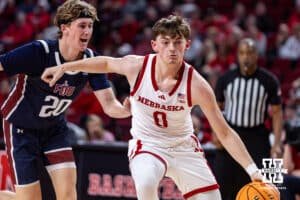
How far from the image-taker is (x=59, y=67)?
5617 millimetres

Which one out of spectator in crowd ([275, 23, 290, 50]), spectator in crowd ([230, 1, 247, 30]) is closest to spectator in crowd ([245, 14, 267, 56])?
spectator in crowd ([275, 23, 290, 50])

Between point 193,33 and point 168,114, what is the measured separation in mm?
8127

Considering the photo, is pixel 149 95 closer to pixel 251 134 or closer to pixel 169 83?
pixel 169 83

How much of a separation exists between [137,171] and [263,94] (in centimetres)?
292

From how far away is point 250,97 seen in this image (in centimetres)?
792

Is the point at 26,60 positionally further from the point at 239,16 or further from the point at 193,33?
the point at 239,16

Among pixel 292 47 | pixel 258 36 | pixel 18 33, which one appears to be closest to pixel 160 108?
pixel 292 47

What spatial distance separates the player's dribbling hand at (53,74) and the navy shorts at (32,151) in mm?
754

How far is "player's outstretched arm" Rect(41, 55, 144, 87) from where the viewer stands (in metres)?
5.55

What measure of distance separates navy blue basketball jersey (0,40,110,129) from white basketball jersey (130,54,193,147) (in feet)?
2.40

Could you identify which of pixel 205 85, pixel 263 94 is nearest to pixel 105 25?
pixel 263 94

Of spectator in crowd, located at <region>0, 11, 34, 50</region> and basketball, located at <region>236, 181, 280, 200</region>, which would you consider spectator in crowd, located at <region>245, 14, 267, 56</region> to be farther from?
basketball, located at <region>236, 181, 280, 200</region>

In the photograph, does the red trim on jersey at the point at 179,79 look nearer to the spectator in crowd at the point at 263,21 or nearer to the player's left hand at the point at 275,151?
the player's left hand at the point at 275,151

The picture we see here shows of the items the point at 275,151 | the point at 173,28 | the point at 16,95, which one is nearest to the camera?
the point at 173,28
